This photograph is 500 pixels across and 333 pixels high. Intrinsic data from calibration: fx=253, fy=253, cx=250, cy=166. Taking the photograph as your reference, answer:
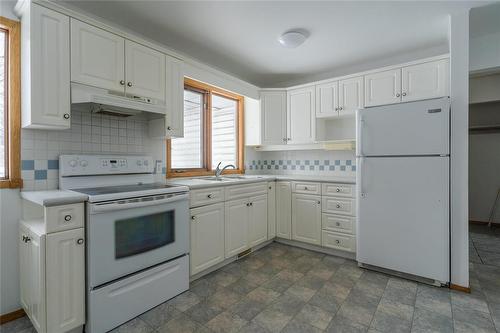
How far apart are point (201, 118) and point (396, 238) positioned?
→ 99.8 inches

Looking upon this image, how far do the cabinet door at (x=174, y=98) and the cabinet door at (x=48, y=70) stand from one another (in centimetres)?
80

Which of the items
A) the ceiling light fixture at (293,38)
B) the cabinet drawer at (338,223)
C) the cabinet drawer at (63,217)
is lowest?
the cabinet drawer at (338,223)

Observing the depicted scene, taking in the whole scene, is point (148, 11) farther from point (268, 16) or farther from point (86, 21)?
point (268, 16)

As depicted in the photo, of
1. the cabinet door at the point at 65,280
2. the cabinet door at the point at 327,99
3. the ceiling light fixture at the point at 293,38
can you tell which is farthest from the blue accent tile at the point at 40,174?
the cabinet door at the point at 327,99

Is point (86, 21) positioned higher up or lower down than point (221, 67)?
lower down

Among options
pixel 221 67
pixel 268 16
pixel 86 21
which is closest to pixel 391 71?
pixel 268 16

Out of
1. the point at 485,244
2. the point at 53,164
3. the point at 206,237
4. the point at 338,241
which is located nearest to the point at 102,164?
the point at 53,164

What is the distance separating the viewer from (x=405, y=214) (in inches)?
92.7

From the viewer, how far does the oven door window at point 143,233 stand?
1.72 m

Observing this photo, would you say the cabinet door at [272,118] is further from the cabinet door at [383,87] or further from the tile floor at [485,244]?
the tile floor at [485,244]

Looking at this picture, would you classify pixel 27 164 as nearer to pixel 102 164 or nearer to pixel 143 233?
pixel 102 164

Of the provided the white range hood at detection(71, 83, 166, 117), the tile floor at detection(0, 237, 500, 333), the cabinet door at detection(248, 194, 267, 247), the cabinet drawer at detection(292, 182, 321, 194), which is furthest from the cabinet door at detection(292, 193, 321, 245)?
the white range hood at detection(71, 83, 166, 117)

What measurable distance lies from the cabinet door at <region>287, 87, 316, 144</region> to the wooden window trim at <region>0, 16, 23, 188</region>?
112 inches

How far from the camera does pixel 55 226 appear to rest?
1.48 meters
